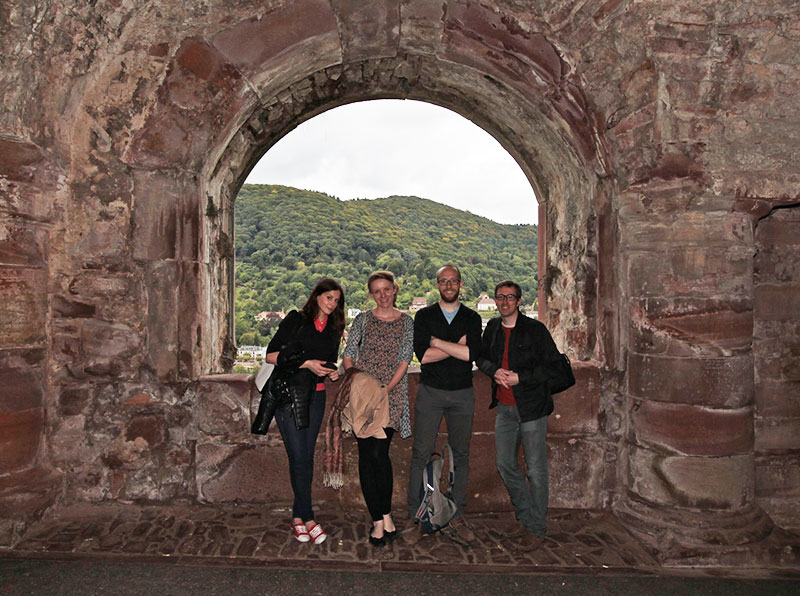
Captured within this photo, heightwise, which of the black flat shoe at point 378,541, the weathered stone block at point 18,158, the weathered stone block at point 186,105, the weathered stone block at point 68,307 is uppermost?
the weathered stone block at point 186,105

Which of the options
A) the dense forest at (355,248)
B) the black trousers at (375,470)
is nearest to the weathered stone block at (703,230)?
the dense forest at (355,248)

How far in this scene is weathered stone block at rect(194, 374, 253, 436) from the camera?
375 cm

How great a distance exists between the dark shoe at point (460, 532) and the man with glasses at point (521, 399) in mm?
262

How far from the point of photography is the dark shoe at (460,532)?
11.0 ft

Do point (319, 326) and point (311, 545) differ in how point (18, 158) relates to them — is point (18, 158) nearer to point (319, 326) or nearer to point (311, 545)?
point (319, 326)

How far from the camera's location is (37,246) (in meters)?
3.49

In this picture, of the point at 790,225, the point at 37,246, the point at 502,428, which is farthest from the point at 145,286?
the point at 790,225

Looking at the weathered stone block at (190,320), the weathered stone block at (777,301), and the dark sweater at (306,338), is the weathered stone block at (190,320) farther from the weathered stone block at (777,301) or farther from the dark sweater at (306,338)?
the weathered stone block at (777,301)

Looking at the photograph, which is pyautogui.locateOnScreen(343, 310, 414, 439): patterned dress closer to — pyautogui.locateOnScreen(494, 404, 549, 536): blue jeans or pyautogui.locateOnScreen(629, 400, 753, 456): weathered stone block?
pyautogui.locateOnScreen(494, 404, 549, 536): blue jeans

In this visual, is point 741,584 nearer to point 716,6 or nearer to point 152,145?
point 716,6

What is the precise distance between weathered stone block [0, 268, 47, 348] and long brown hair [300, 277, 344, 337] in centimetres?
181

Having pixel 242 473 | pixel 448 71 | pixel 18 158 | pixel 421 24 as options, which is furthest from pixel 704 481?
pixel 18 158

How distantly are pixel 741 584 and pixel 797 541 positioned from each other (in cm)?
70

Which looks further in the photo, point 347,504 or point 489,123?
point 489,123
